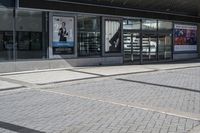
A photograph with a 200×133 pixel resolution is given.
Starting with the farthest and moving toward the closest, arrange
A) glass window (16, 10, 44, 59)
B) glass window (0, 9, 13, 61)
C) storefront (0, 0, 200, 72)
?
glass window (16, 10, 44, 59) < storefront (0, 0, 200, 72) < glass window (0, 9, 13, 61)

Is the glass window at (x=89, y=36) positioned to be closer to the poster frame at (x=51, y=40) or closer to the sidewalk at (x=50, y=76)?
the poster frame at (x=51, y=40)

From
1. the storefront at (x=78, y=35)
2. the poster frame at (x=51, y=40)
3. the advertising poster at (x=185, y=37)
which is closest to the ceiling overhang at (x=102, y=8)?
the storefront at (x=78, y=35)

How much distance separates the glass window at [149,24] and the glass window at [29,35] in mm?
8403

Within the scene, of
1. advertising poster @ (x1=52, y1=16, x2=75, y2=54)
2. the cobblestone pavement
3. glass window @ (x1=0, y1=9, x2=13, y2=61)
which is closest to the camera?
the cobblestone pavement

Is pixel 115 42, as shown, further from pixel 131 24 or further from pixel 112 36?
pixel 131 24

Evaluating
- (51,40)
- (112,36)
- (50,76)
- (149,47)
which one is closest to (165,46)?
(149,47)

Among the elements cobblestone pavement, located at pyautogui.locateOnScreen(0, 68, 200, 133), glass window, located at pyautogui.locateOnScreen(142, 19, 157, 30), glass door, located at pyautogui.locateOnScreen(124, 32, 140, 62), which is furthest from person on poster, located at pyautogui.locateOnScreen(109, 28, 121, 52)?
cobblestone pavement, located at pyautogui.locateOnScreen(0, 68, 200, 133)

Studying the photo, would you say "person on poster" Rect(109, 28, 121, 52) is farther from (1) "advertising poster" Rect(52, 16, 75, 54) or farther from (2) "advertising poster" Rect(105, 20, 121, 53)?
(1) "advertising poster" Rect(52, 16, 75, 54)

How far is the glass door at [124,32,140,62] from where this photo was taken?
25094mm

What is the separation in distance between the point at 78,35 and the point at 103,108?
39.5 feet

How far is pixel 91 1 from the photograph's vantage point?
22094 mm

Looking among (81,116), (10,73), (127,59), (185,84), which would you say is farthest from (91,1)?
(81,116)

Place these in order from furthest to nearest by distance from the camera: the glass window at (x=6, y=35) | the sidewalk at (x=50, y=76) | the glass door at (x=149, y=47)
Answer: the glass door at (x=149, y=47) → the glass window at (x=6, y=35) → the sidewalk at (x=50, y=76)

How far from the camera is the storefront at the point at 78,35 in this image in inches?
745
